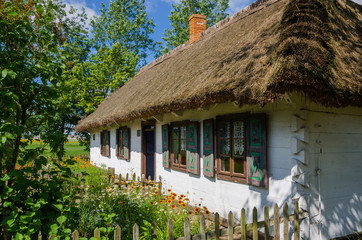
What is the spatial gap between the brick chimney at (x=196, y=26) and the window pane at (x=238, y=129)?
232 inches

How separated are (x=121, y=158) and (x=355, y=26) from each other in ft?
28.1

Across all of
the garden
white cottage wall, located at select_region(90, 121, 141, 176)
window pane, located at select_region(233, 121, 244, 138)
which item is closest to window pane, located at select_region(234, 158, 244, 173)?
window pane, located at select_region(233, 121, 244, 138)

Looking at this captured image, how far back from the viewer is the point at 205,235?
285 cm

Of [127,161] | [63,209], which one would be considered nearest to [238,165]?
[63,209]

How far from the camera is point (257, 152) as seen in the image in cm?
416

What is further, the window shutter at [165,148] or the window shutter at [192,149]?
the window shutter at [165,148]

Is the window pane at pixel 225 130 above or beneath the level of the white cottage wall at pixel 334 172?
above

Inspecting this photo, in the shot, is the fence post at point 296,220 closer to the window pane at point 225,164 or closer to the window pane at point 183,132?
the window pane at point 225,164

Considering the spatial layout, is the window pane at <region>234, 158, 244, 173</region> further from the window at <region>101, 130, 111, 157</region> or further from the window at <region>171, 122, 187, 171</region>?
the window at <region>101, 130, 111, 157</region>

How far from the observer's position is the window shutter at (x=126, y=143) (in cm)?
959

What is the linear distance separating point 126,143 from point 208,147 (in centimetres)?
520

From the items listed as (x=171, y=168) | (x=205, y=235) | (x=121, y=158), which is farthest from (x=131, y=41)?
(x=205, y=235)

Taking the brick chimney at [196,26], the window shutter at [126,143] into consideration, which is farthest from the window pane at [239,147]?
the brick chimney at [196,26]

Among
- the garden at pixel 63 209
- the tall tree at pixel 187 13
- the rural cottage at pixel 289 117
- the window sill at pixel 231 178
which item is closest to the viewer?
the garden at pixel 63 209
